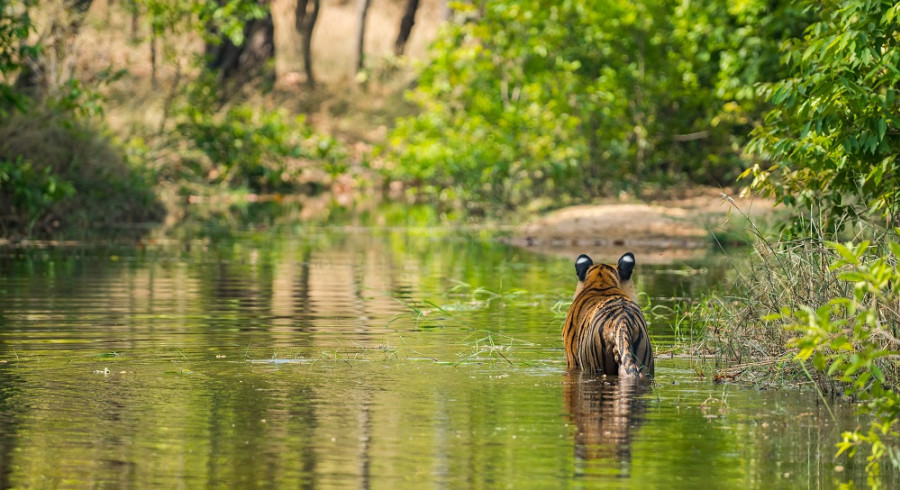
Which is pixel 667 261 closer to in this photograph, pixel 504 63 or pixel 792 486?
pixel 504 63

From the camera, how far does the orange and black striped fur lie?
10.9 meters

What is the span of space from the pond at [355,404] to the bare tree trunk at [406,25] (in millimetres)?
50901

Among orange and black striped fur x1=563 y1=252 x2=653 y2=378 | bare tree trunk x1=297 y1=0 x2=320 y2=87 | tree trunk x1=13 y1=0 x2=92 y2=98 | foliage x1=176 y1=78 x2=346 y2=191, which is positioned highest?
bare tree trunk x1=297 y1=0 x2=320 y2=87

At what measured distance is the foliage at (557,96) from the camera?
3416 cm

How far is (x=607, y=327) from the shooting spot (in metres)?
11.0

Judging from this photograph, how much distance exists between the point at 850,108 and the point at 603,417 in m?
3.85

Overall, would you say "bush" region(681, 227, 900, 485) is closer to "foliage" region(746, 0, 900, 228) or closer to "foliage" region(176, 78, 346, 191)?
"foliage" region(746, 0, 900, 228)

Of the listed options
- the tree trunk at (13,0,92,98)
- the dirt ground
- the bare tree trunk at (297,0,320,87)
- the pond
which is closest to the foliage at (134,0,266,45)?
the tree trunk at (13,0,92,98)

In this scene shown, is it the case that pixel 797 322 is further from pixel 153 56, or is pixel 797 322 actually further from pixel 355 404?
pixel 153 56

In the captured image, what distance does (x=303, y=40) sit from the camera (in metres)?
66.9

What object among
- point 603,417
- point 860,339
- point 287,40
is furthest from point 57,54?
point 287,40

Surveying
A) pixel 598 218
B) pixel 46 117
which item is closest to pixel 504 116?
pixel 598 218

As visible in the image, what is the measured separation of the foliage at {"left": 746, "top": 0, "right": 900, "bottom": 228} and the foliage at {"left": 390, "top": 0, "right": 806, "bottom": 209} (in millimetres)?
19101

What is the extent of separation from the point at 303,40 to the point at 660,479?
60.4 metres
